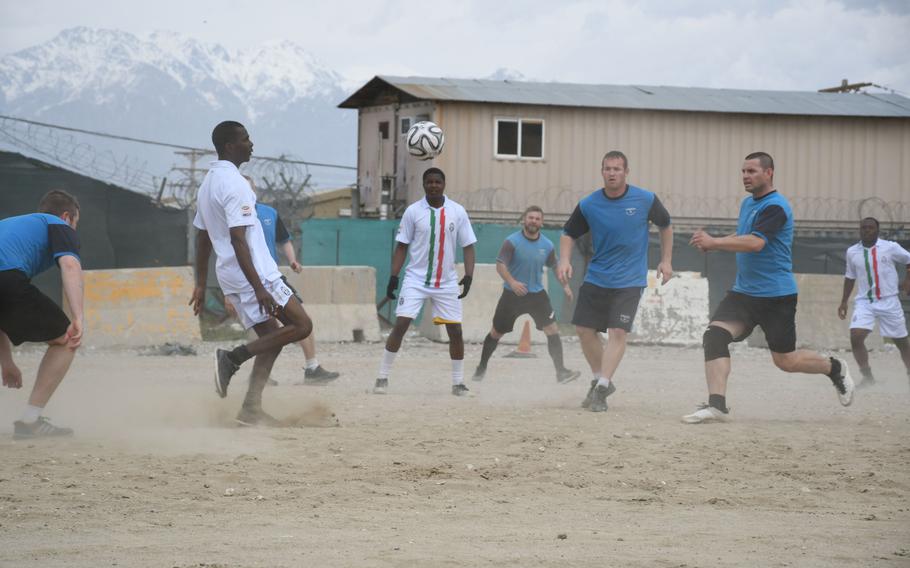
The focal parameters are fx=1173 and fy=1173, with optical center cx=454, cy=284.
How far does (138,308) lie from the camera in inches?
608

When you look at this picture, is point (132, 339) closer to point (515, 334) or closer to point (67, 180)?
point (67, 180)

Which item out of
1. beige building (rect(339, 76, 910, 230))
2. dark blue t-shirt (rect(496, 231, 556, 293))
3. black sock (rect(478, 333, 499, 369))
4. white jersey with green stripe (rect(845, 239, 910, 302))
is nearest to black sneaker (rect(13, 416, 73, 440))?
black sock (rect(478, 333, 499, 369))

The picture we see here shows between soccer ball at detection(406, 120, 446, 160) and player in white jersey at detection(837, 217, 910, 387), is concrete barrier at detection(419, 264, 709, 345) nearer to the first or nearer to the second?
player in white jersey at detection(837, 217, 910, 387)

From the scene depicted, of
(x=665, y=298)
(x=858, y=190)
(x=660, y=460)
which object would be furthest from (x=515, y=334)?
(x=858, y=190)

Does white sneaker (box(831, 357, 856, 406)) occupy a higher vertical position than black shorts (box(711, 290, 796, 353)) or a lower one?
lower

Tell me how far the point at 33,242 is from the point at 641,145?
72.7ft

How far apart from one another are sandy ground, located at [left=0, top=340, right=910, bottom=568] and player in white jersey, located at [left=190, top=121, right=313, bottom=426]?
443 millimetres

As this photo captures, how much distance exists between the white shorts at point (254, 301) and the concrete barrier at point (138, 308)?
8046 millimetres

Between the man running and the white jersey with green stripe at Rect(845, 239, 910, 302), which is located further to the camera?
the white jersey with green stripe at Rect(845, 239, 910, 302)

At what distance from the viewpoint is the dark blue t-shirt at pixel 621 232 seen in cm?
909

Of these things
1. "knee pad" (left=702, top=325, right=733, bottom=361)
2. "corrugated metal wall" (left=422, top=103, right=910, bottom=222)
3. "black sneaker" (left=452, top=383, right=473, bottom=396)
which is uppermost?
"corrugated metal wall" (left=422, top=103, right=910, bottom=222)

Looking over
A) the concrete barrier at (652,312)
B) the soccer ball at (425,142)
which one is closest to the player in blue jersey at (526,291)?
the soccer ball at (425,142)

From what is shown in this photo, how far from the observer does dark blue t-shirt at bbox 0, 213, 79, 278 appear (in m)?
7.00

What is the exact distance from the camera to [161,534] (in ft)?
16.1
